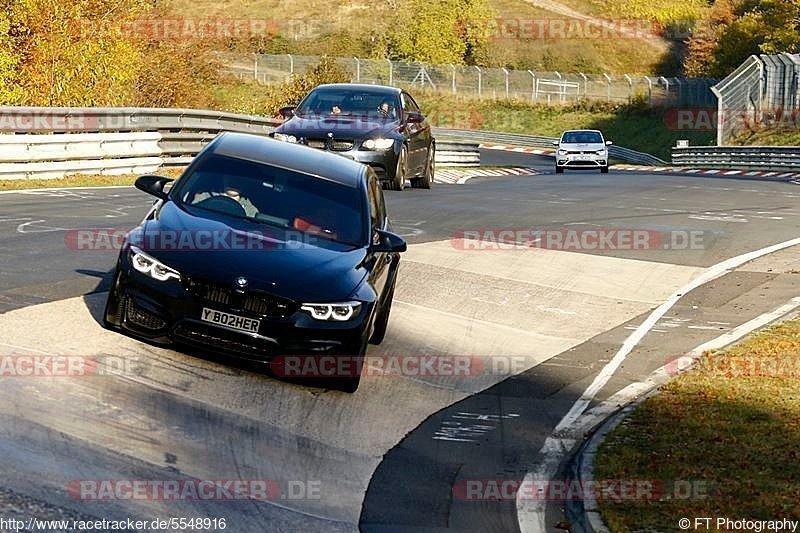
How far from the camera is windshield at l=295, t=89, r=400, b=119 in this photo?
22.4m

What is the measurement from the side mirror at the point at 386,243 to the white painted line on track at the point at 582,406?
5.97 feet

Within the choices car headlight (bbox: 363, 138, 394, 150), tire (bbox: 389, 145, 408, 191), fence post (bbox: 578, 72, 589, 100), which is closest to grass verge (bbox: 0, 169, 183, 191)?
tire (bbox: 389, 145, 408, 191)

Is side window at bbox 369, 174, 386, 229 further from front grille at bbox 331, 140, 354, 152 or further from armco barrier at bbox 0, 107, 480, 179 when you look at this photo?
armco barrier at bbox 0, 107, 480, 179

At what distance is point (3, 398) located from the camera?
25.6 ft

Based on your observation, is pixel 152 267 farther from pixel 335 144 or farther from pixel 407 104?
pixel 407 104

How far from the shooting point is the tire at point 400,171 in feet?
73.8

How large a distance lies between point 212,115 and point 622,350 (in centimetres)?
1653

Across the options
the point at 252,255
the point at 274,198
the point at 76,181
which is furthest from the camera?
the point at 76,181

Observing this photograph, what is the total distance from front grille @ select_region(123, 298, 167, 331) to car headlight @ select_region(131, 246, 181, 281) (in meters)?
0.25

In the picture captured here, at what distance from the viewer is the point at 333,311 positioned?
8930 mm

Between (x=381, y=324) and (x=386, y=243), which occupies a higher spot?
(x=386, y=243)

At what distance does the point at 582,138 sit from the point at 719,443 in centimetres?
3586

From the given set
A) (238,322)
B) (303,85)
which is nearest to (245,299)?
(238,322)

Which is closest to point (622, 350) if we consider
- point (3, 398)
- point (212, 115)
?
point (3, 398)
